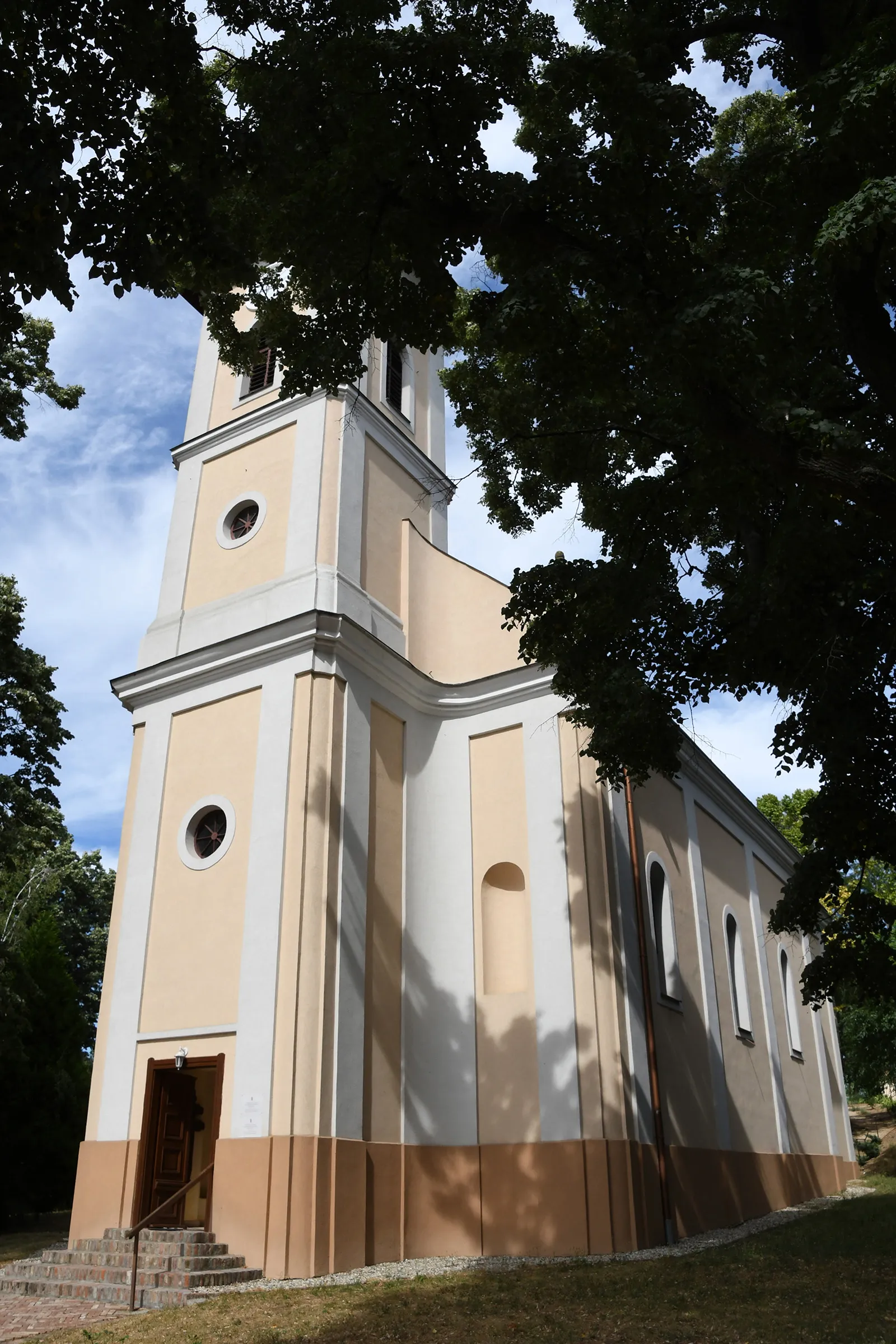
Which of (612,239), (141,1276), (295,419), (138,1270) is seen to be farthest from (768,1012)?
(612,239)

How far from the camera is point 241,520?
16703mm

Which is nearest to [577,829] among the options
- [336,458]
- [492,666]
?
[492,666]

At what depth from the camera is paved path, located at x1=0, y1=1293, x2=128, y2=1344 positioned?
8.57m

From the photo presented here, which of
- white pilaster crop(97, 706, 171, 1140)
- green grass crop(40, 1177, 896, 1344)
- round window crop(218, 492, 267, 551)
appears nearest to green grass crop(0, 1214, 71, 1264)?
white pilaster crop(97, 706, 171, 1140)

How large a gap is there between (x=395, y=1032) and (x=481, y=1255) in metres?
2.71

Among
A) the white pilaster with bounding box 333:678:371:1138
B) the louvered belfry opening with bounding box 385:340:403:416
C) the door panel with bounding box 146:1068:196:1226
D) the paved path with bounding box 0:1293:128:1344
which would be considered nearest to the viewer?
the paved path with bounding box 0:1293:128:1344

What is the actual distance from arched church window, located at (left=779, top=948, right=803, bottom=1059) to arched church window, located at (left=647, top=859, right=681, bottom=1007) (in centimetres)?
767

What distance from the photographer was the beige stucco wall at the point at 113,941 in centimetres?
1315

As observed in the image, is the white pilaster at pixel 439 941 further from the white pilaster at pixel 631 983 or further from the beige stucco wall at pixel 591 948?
the white pilaster at pixel 631 983

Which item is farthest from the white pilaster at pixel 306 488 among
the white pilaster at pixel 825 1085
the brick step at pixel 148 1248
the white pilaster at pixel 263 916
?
the white pilaster at pixel 825 1085

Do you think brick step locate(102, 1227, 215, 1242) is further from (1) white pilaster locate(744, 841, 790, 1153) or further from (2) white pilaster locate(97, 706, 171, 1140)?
(1) white pilaster locate(744, 841, 790, 1153)

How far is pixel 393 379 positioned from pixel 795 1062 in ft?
52.3

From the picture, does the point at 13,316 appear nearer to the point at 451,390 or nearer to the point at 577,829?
the point at 451,390

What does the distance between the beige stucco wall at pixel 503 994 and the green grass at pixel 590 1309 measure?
2292 mm
